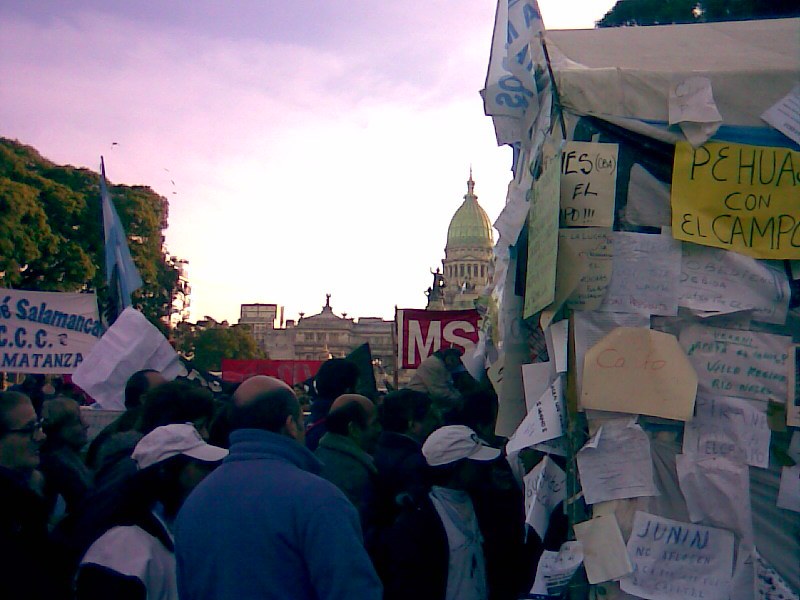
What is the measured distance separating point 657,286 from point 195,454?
1.78 metres

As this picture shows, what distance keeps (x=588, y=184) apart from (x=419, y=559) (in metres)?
1.64

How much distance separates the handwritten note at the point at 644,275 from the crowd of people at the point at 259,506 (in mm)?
976

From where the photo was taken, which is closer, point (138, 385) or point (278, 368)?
point (138, 385)

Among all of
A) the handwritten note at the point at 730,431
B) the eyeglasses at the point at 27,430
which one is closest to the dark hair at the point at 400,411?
the eyeglasses at the point at 27,430

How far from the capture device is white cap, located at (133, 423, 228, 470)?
3311mm

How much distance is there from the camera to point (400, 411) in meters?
5.12

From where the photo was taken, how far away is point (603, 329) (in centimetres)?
328

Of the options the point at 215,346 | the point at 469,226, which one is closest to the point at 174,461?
the point at 215,346

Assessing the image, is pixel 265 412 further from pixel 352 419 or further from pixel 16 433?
pixel 352 419

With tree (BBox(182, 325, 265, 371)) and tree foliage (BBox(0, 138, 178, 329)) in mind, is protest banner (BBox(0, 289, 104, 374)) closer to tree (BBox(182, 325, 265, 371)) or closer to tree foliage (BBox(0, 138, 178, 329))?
tree foliage (BBox(0, 138, 178, 329))

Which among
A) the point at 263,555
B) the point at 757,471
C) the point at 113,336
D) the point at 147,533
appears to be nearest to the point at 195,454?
the point at 147,533

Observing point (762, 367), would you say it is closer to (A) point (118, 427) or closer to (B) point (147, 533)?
(B) point (147, 533)

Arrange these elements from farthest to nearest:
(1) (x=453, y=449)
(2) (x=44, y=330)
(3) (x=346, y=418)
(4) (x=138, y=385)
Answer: (2) (x=44, y=330) < (4) (x=138, y=385) < (3) (x=346, y=418) < (1) (x=453, y=449)

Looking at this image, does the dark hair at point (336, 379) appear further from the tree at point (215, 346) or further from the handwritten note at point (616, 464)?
the tree at point (215, 346)
